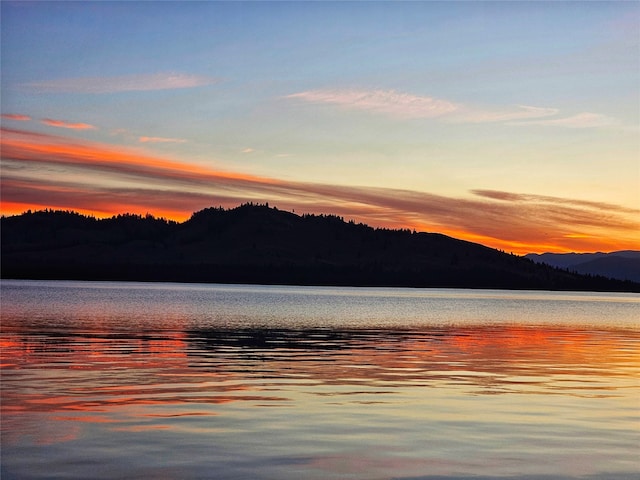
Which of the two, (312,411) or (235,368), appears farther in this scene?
(235,368)

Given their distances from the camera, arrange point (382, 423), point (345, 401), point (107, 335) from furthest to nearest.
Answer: point (107, 335) → point (345, 401) → point (382, 423)

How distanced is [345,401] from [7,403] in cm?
978

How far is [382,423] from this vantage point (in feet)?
77.0

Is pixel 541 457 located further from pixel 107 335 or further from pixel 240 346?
pixel 107 335

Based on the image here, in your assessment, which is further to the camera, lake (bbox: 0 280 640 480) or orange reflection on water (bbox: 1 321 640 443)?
orange reflection on water (bbox: 1 321 640 443)

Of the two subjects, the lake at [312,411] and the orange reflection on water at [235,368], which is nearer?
the lake at [312,411]

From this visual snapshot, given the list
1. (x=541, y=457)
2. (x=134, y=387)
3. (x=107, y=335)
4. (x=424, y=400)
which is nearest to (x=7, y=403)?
(x=134, y=387)

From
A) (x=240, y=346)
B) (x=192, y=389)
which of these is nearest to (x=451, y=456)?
(x=192, y=389)

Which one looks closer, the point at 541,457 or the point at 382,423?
the point at 541,457

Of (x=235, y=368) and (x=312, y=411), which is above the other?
(x=312, y=411)

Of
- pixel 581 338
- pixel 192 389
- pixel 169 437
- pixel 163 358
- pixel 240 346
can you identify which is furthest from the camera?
pixel 581 338

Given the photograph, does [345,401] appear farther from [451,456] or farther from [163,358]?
[163,358]

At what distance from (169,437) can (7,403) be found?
272 inches

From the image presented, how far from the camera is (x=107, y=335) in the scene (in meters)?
56.0
